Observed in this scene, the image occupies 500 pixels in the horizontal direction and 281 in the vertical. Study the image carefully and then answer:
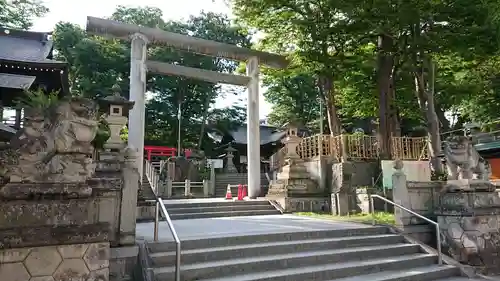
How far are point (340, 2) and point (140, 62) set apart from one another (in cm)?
704

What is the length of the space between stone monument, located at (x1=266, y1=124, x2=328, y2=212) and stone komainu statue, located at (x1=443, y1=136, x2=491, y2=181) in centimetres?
527

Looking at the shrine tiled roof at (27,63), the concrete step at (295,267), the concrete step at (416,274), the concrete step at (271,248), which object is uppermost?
the shrine tiled roof at (27,63)

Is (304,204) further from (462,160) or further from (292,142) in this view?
(462,160)

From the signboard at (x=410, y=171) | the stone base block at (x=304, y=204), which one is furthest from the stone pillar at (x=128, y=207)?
the signboard at (x=410, y=171)

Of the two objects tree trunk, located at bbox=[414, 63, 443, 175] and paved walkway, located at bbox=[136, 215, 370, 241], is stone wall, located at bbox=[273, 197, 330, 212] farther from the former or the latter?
tree trunk, located at bbox=[414, 63, 443, 175]

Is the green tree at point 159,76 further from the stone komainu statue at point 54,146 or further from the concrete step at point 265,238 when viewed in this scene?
the stone komainu statue at point 54,146

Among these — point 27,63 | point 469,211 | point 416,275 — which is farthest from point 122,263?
point 27,63

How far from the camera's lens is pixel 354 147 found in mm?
14117

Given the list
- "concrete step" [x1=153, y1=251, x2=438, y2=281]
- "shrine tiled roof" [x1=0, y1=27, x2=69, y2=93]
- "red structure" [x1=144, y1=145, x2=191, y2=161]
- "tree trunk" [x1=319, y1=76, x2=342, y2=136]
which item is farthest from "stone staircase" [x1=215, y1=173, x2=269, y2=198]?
"concrete step" [x1=153, y1=251, x2=438, y2=281]

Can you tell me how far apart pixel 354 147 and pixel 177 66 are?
771 cm

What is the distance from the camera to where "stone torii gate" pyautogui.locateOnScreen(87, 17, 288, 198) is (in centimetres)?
1192

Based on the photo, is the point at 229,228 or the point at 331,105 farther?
the point at 331,105

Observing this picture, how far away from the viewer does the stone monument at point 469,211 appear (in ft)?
22.1

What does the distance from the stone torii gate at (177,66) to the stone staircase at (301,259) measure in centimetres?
618
